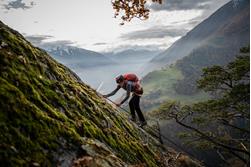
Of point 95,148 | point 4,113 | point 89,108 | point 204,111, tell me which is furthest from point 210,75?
point 4,113

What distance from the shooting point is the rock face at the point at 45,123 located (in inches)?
200

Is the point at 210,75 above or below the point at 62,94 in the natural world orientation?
below

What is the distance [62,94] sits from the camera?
8.01 m

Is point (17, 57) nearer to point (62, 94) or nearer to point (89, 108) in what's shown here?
point (62, 94)

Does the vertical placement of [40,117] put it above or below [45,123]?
above

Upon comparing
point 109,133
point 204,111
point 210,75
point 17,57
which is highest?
point 17,57

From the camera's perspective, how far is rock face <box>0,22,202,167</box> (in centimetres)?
509

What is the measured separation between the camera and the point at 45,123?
5961 millimetres

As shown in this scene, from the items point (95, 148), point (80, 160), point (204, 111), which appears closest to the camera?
point (80, 160)

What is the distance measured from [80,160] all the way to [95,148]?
81 cm

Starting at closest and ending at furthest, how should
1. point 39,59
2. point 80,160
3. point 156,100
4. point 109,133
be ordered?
1. point 80,160
2. point 109,133
3. point 39,59
4. point 156,100

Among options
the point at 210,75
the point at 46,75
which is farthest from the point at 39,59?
the point at 210,75

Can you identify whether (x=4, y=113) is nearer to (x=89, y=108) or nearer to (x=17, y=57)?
(x=17, y=57)

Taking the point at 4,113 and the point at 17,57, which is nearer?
the point at 4,113
